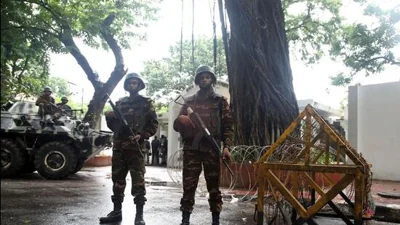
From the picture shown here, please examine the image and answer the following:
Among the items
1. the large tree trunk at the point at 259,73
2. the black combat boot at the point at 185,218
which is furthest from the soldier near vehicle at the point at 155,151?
the black combat boot at the point at 185,218

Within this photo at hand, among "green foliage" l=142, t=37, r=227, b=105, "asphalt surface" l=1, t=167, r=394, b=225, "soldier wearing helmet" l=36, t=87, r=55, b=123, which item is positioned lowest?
"asphalt surface" l=1, t=167, r=394, b=225

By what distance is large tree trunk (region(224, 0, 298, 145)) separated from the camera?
7.81 metres

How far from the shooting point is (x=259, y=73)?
7.78 meters

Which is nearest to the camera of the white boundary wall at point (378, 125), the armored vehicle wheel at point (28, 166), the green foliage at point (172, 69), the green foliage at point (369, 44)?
the armored vehicle wheel at point (28, 166)

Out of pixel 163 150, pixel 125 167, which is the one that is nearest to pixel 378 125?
pixel 125 167

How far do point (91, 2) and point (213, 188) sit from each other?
9035 mm

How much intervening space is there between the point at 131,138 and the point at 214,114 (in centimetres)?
89

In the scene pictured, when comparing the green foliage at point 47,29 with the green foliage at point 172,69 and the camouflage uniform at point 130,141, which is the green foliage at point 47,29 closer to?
the camouflage uniform at point 130,141

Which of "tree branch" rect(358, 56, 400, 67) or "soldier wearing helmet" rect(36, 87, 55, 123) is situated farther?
"tree branch" rect(358, 56, 400, 67)

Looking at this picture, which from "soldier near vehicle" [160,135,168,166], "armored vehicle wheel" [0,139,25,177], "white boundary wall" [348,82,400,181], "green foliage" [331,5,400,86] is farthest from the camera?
"soldier near vehicle" [160,135,168,166]

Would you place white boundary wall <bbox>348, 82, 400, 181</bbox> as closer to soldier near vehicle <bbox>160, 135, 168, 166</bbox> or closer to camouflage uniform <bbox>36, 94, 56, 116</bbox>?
camouflage uniform <bbox>36, 94, 56, 116</bbox>

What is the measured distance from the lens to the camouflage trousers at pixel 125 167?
14.0 feet

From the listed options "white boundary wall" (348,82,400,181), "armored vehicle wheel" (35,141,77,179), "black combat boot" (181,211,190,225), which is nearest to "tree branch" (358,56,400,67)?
"white boundary wall" (348,82,400,181)

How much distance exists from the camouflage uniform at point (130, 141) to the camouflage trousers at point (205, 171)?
0.51 metres
